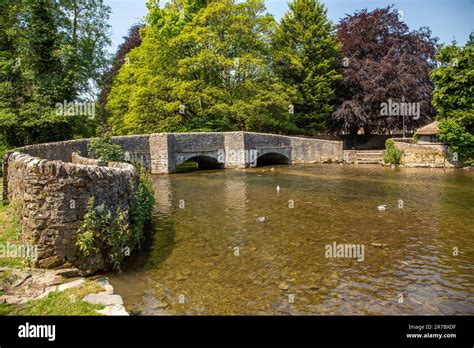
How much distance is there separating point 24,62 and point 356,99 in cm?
2961

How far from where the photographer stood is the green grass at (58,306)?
489 cm

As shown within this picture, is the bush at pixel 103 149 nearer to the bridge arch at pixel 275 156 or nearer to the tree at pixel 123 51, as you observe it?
the bridge arch at pixel 275 156

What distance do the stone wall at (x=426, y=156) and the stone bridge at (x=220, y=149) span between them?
5633 mm

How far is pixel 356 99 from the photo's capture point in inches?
1430

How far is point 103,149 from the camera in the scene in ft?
65.0

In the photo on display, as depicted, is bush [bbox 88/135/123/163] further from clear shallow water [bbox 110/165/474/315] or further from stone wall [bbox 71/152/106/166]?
clear shallow water [bbox 110/165/474/315]

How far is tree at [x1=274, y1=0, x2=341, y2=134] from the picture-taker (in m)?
35.6

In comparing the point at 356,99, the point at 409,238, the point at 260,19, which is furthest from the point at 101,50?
the point at 409,238

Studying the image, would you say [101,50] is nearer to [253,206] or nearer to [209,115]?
[209,115]

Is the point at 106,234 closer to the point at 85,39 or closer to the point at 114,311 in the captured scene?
the point at 114,311

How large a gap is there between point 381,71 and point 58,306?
35722 millimetres

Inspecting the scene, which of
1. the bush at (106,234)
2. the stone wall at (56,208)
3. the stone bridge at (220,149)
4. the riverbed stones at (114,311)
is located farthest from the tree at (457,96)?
the riverbed stones at (114,311)

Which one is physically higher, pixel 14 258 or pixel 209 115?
pixel 209 115

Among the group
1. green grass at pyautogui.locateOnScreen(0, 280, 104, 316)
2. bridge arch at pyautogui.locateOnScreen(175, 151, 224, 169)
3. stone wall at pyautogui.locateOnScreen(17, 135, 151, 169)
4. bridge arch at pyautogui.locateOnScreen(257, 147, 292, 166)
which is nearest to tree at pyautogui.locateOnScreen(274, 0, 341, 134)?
bridge arch at pyautogui.locateOnScreen(257, 147, 292, 166)
